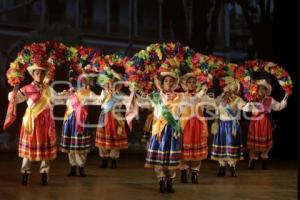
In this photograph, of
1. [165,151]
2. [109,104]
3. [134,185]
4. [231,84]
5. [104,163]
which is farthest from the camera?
[104,163]

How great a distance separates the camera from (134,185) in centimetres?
629

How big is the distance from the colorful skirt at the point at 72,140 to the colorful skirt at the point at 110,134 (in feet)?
3.10

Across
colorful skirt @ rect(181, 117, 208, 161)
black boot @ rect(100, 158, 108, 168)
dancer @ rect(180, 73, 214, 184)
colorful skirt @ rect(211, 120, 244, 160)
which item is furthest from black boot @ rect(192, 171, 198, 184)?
black boot @ rect(100, 158, 108, 168)

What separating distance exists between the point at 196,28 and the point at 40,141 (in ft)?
16.0

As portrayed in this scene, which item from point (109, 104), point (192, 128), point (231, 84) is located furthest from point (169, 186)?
point (109, 104)

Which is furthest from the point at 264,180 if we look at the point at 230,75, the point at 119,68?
the point at 119,68

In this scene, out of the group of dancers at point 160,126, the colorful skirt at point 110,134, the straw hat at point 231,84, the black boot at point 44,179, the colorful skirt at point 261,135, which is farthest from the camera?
the colorful skirt at point 261,135

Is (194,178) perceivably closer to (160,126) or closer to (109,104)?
(160,126)

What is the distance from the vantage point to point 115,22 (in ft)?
31.8

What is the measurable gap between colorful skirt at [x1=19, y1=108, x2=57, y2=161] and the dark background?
3374 millimetres

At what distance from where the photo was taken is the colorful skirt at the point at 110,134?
787cm

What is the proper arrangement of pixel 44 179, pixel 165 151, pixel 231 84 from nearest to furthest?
pixel 165 151, pixel 44 179, pixel 231 84

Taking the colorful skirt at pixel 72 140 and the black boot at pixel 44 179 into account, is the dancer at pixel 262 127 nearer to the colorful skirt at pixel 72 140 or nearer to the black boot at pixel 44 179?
the colorful skirt at pixel 72 140

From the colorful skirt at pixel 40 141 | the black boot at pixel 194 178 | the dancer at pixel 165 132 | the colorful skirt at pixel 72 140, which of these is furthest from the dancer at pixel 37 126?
the black boot at pixel 194 178
